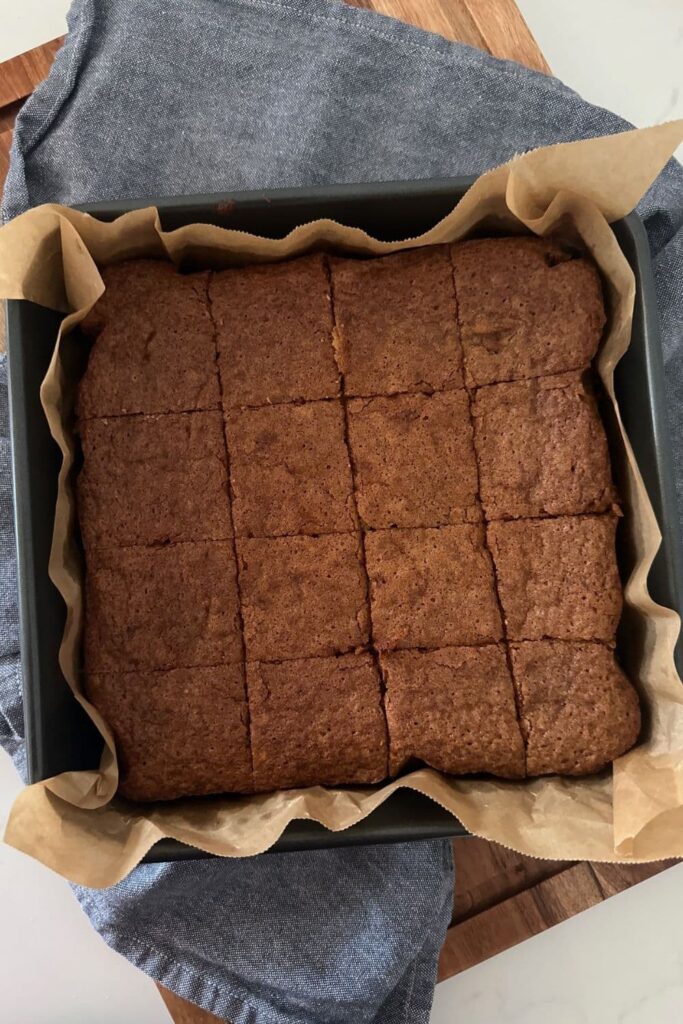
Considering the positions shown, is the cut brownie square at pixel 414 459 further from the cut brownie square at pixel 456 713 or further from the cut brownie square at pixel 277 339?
the cut brownie square at pixel 456 713

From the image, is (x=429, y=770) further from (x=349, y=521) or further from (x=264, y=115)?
(x=264, y=115)

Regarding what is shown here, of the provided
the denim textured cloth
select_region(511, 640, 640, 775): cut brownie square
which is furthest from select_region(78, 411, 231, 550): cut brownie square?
select_region(511, 640, 640, 775): cut brownie square

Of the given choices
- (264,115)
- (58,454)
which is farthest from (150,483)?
(264,115)

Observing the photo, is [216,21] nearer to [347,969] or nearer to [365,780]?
[365,780]

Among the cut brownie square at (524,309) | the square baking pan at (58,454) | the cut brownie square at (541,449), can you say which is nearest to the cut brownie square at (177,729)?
the square baking pan at (58,454)

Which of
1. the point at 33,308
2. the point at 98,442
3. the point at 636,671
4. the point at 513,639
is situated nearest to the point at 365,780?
the point at 513,639

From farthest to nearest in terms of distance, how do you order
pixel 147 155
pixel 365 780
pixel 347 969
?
1. pixel 147 155
2. pixel 347 969
3. pixel 365 780
